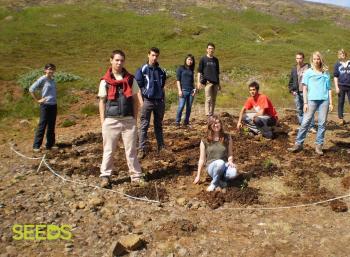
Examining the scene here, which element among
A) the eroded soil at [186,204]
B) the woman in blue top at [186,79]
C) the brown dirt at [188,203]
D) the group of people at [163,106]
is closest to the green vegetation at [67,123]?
the group of people at [163,106]

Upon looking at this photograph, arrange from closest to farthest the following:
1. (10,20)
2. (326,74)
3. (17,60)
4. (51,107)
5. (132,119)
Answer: (132,119) < (326,74) < (51,107) < (17,60) < (10,20)

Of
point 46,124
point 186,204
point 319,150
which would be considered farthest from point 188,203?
point 46,124

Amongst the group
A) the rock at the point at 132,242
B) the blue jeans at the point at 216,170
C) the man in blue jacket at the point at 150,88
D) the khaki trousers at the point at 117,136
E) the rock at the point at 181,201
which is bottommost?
the rock at the point at 181,201

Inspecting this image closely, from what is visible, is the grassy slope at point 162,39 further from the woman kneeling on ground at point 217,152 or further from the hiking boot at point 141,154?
the woman kneeling on ground at point 217,152

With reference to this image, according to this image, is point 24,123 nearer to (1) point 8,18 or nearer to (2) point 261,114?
(2) point 261,114

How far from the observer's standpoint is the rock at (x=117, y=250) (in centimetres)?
643

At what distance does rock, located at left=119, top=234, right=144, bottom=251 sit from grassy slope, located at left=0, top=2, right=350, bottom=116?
59.6 feet

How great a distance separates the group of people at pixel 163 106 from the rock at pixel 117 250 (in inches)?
106

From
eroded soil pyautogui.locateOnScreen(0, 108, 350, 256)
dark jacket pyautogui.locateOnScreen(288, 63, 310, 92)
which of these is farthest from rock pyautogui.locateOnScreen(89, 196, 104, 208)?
dark jacket pyautogui.locateOnScreen(288, 63, 310, 92)

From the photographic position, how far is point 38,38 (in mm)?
44156

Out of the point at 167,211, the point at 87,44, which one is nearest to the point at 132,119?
the point at 167,211

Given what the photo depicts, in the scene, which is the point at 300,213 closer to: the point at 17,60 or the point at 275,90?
the point at 275,90

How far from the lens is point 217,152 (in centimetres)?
893

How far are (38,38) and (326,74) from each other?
126 ft
